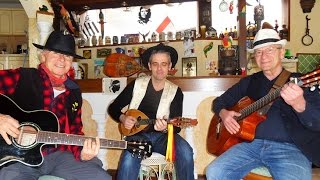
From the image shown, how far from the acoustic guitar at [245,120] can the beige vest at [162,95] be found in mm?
386

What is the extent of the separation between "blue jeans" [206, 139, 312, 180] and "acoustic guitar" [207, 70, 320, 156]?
0.09 m

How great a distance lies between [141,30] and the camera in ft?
22.8

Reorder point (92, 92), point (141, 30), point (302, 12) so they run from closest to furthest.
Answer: point (92, 92) → point (302, 12) → point (141, 30)

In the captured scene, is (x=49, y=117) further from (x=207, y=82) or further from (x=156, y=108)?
(x=207, y=82)

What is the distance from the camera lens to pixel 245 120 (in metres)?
2.16

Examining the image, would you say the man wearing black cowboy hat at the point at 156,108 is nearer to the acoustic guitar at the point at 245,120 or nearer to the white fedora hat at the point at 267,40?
the acoustic guitar at the point at 245,120

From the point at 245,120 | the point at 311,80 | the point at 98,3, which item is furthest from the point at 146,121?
the point at 98,3

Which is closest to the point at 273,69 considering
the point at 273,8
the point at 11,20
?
the point at 273,8

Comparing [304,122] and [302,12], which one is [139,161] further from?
[302,12]

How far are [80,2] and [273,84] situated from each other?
4.41 metres

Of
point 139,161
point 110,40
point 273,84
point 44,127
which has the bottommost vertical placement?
point 139,161

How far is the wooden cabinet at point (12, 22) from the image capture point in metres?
8.36

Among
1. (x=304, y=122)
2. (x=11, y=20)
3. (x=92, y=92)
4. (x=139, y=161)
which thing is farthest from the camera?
(x=11, y=20)

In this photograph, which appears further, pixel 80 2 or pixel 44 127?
pixel 80 2
